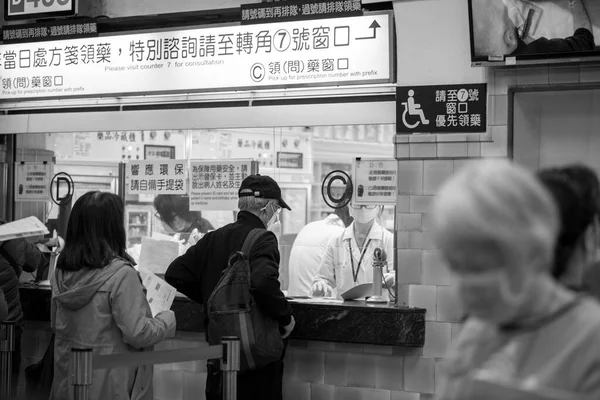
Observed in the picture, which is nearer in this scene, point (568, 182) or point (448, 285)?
point (568, 182)

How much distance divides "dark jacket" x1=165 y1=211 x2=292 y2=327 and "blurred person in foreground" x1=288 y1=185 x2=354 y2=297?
3.50 ft

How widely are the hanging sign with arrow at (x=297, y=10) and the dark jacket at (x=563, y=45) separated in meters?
1.16

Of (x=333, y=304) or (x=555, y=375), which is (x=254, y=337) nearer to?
(x=333, y=304)

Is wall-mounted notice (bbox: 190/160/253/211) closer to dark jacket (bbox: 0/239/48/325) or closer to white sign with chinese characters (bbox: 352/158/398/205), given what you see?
white sign with chinese characters (bbox: 352/158/398/205)

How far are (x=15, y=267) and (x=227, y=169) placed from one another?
1595mm

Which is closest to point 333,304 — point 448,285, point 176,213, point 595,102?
point 448,285

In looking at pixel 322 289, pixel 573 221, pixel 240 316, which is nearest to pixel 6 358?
pixel 240 316

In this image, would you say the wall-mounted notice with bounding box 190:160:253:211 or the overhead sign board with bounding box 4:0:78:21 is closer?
the wall-mounted notice with bounding box 190:160:253:211

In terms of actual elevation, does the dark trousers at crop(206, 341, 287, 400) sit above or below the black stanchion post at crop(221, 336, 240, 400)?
below

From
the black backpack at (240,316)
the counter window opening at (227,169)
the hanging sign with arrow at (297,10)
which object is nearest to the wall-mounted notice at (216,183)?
the counter window opening at (227,169)

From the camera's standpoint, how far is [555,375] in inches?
63.0

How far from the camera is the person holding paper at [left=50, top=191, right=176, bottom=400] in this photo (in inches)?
167

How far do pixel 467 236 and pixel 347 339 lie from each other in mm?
4238

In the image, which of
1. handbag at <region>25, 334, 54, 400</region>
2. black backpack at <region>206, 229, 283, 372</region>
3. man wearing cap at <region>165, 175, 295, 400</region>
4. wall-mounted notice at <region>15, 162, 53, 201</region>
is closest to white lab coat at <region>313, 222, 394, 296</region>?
man wearing cap at <region>165, 175, 295, 400</region>
